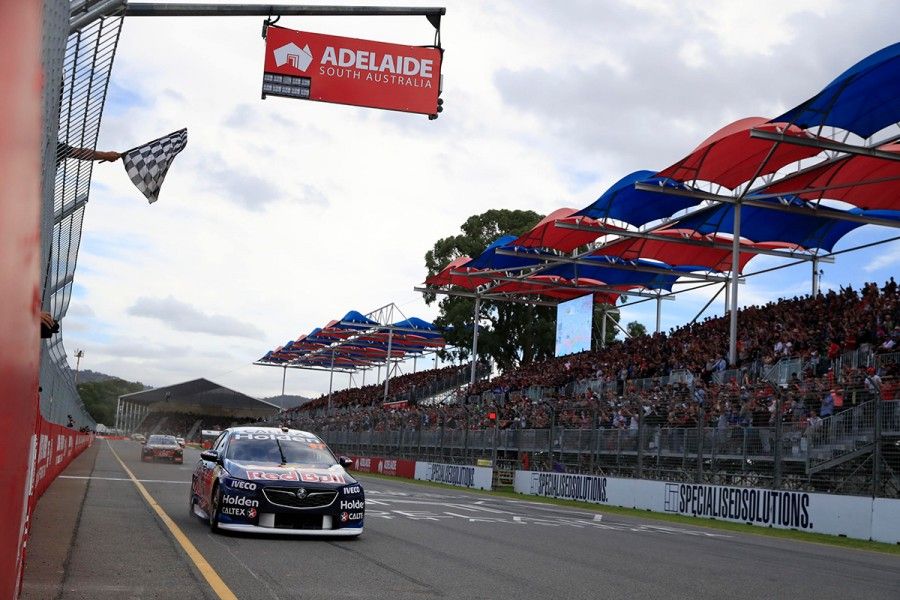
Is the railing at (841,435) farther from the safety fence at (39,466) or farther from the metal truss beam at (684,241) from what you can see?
the metal truss beam at (684,241)

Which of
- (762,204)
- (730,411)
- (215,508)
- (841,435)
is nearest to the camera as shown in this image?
(215,508)

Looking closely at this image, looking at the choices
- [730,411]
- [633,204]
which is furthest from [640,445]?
[633,204]

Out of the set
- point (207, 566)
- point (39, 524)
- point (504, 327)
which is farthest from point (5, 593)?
point (504, 327)

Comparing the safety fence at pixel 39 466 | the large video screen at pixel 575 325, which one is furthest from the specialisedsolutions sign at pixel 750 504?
the large video screen at pixel 575 325

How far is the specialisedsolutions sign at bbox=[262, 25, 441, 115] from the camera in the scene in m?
13.9

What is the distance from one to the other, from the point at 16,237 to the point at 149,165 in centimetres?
1238

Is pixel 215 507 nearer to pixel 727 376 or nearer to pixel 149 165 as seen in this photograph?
pixel 149 165

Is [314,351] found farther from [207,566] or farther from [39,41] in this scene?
[39,41]

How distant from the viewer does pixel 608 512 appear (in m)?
23.5

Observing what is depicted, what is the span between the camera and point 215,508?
37.0ft

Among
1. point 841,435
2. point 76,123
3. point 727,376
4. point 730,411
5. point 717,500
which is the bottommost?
point 717,500

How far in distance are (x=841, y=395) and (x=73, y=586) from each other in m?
15.4

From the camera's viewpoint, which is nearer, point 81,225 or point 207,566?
point 207,566

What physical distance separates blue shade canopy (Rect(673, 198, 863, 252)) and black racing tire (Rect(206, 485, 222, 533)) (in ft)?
83.4
